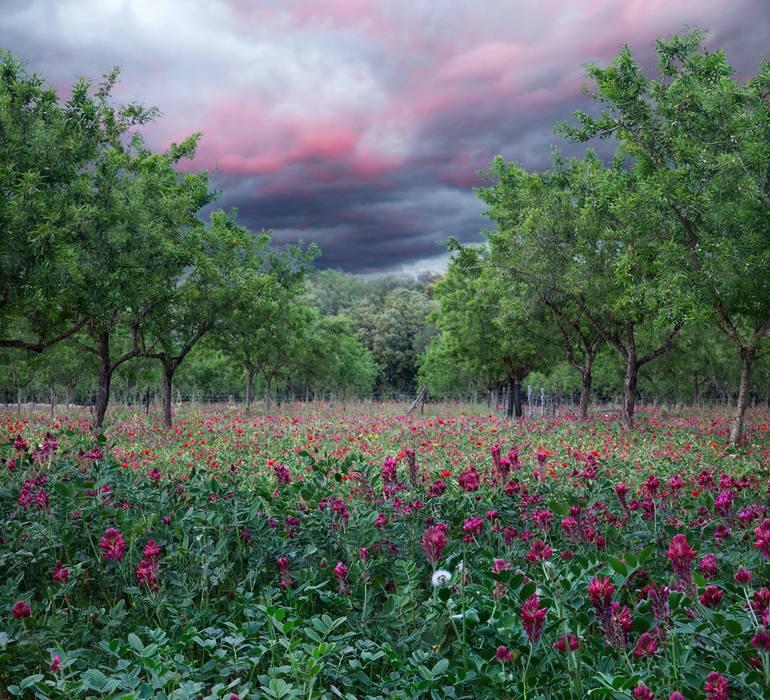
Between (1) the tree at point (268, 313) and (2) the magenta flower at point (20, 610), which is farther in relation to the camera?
(1) the tree at point (268, 313)

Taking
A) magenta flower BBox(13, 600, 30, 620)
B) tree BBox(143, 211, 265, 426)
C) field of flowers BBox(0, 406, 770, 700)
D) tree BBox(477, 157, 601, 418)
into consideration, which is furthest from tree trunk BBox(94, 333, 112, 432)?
magenta flower BBox(13, 600, 30, 620)

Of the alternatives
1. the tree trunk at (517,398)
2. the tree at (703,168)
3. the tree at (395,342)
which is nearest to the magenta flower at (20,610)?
the tree at (703,168)

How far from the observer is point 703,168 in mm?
13461

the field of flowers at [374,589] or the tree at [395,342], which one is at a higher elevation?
the tree at [395,342]

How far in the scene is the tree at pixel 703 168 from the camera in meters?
12.5

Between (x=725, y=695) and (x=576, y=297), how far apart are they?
19145mm

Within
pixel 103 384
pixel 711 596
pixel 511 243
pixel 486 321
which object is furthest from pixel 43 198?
pixel 486 321

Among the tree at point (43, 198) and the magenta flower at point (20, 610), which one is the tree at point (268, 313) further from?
the magenta flower at point (20, 610)

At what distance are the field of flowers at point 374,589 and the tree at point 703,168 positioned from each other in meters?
8.89

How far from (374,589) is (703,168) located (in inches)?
532

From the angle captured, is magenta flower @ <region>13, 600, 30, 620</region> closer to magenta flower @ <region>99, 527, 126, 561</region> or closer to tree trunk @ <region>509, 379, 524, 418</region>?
magenta flower @ <region>99, 527, 126, 561</region>

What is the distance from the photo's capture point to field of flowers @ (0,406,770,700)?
210 centimetres

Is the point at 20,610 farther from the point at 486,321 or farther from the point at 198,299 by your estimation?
the point at 486,321

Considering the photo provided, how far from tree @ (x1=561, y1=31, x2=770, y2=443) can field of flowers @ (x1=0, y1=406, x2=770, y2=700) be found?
8891 millimetres
